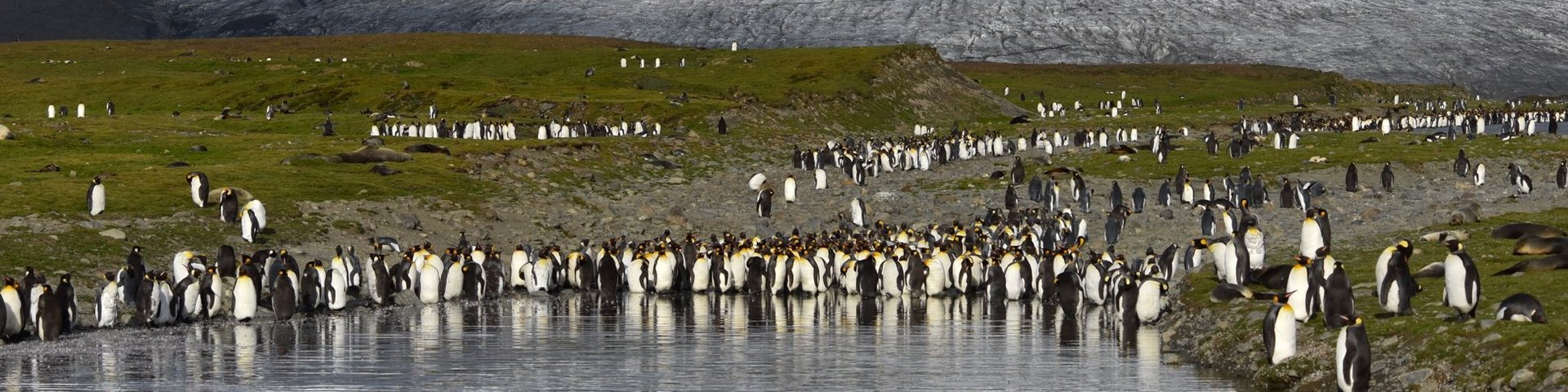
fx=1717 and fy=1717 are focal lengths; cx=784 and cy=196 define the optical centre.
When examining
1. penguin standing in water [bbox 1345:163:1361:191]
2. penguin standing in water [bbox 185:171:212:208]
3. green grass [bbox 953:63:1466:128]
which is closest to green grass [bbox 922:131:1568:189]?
penguin standing in water [bbox 1345:163:1361:191]

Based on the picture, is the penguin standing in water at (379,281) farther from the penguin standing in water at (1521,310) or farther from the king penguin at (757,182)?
→ the king penguin at (757,182)

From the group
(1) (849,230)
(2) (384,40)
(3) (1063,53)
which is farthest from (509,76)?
(3) (1063,53)

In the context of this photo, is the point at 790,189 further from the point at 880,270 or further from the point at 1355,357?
the point at 1355,357

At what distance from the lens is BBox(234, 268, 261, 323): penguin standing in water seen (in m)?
21.9

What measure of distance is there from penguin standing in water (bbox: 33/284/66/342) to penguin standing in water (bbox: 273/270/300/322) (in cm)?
308

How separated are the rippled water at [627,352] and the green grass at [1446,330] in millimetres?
826

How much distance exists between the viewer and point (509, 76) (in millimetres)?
81000

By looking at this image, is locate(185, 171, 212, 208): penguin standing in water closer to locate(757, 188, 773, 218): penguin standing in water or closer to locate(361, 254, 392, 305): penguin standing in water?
locate(361, 254, 392, 305): penguin standing in water

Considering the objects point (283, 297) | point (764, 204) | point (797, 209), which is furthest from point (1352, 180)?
point (283, 297)

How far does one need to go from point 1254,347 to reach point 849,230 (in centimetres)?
1767

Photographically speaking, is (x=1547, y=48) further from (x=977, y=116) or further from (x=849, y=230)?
(x=849, y=230)

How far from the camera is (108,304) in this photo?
68.1 ft

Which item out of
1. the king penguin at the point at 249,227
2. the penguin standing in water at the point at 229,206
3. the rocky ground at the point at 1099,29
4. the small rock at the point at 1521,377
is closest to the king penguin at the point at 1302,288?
the small rock at the point at 1521,377

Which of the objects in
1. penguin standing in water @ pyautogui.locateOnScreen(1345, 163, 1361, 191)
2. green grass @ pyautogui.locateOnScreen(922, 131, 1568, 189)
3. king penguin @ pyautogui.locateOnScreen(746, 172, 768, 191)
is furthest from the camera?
green grass @ pyautogui.locateOnScreen(922, 131, 1568, 189)
